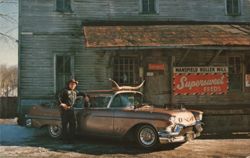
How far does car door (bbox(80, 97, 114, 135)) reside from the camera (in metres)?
12.3

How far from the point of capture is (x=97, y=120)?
12.5 m

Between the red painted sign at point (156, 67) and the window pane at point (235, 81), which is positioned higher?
the red painted sign at point (156, 67)

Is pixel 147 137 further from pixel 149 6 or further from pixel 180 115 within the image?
pixel 149 6

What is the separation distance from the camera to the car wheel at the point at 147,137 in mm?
11586

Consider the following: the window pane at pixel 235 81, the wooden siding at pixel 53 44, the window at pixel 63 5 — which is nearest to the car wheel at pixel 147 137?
the wooden siding at pixel 53 44

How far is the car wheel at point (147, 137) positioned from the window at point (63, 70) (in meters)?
9.83

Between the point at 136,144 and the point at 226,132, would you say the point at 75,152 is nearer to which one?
the point at 136,144

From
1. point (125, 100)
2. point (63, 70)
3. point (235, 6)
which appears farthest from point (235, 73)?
point (125, 100)

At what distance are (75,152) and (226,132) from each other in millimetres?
7029

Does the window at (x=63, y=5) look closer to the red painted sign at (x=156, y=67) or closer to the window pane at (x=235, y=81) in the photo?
the red painted sign at (x=156, y=67)

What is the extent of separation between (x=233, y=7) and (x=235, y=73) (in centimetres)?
381

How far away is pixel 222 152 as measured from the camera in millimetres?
11375

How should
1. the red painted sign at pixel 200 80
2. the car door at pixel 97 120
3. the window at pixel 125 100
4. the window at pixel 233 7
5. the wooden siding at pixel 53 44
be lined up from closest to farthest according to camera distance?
the car door at pixel 97 120, the window at pixel 125 100, the red painted sign at pixel 200 80, the wooden siding at pixel 53 44, the window at pixel 233 7

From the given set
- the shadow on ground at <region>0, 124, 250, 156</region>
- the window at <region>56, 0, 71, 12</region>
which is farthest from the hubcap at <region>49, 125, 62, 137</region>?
the window at <region>56, 0, 71, 12</region>
